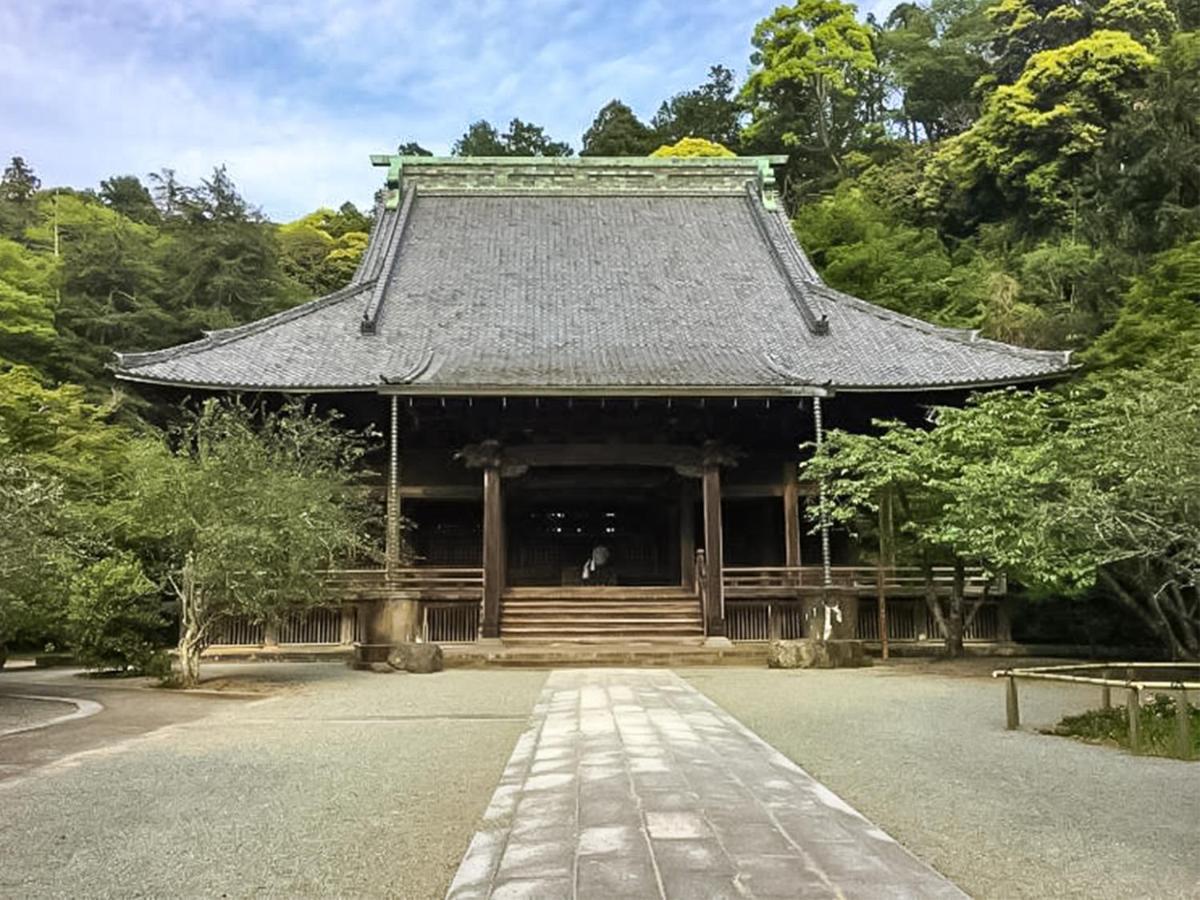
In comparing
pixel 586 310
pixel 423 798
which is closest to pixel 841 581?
pixel 586 310

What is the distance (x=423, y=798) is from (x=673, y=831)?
1.78 meters

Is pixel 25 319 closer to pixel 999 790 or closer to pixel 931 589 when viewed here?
pixel 931 589

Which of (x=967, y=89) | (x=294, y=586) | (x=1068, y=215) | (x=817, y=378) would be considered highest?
(x=967, y=89)

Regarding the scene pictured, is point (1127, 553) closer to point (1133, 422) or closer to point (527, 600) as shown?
point (1133, 422)

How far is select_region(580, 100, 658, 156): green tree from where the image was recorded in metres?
44.4

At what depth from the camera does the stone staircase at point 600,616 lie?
599 inches

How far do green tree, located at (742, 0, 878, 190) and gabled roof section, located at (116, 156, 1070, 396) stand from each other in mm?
17925

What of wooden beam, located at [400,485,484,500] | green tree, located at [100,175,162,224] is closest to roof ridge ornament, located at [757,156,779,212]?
wooden beam, located at [400,485,484,500]

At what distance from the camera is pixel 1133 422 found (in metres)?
9.30

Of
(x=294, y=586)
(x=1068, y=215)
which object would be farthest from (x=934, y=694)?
(x=1068, y=215)

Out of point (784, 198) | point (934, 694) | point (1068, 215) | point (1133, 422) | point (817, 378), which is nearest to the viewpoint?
point (1133, 422)

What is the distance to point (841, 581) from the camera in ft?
51.5

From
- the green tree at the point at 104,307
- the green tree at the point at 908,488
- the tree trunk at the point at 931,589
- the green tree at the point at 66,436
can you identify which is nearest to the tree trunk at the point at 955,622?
the green tree at the point at 908,488

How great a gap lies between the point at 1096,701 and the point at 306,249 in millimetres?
38576
